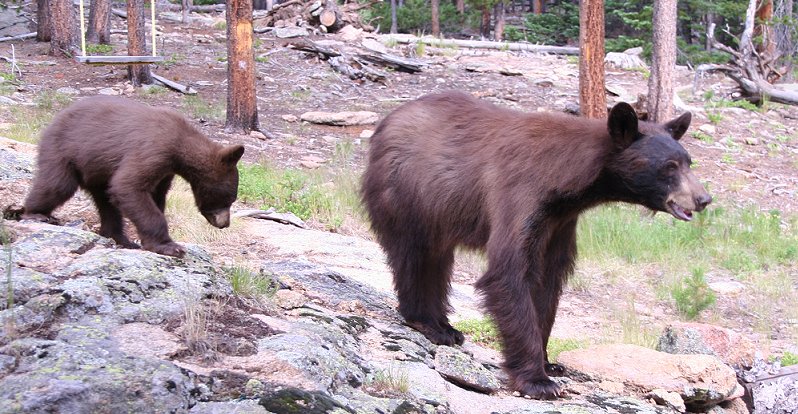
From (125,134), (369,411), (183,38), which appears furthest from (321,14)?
(369,411)

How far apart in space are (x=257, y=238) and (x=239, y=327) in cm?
448

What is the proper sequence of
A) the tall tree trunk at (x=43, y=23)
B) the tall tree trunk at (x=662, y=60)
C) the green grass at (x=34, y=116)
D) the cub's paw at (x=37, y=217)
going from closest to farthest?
the cub's paw at (x=37, y=217), the green grass at (x=34, y=116), the tall tree trunk at (x=662, y=60), the tall tree trunk at (x=43, y=23)

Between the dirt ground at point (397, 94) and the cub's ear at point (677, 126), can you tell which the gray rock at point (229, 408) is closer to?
the cub's ear at point (677, 126)

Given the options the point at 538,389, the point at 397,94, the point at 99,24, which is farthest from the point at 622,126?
the point at 99,24

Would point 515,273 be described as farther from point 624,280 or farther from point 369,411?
point 624,280

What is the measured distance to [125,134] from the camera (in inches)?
199

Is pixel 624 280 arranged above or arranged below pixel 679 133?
below

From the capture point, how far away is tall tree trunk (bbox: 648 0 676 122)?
50.0 feet

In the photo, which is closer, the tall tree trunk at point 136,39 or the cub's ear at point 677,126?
the cub's ear at point 677,126

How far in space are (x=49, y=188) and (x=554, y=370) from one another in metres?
3.40

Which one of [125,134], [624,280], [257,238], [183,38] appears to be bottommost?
[624,280]

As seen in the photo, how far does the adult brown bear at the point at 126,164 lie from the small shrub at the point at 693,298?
18.2 ft

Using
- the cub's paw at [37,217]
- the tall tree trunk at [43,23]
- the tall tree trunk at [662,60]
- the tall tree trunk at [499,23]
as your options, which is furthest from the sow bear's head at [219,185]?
the tall tree trunk at [499,23]

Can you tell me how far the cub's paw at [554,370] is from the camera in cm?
532
